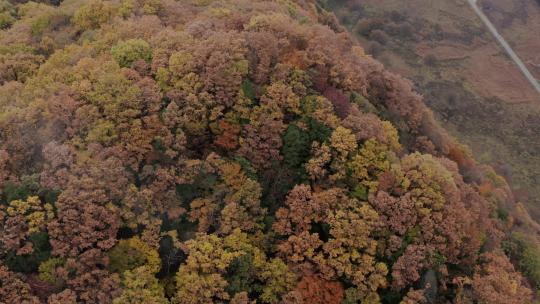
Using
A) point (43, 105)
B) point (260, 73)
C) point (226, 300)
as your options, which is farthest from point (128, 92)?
point (226, 300)

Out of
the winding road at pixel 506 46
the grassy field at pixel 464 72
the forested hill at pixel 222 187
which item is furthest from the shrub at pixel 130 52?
the winding road at pixel 506 46

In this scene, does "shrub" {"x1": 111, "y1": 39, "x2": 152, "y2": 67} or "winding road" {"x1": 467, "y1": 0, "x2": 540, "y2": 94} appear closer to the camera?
"shrub" {"x1": 111, "y1": 39, "x2": 152, "y2": 67}

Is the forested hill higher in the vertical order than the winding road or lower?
higher

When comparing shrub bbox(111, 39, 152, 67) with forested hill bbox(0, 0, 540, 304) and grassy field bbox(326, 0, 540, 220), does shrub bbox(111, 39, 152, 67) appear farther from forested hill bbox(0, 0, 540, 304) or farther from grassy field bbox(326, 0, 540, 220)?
grassy field bbox(326, 0, 540, 220)

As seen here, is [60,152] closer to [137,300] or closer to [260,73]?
[137,300]

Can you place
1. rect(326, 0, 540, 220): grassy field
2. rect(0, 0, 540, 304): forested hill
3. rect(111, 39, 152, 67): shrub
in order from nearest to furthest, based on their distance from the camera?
rect(0, 0, 540, 304): forested hill < rect(111, 39, 152, 67): shrub < rect(326, 0, 540, 220): grassy field

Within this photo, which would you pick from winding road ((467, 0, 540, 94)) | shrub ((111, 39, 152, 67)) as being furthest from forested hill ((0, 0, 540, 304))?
winding road ((467, 0, 540, 94))
